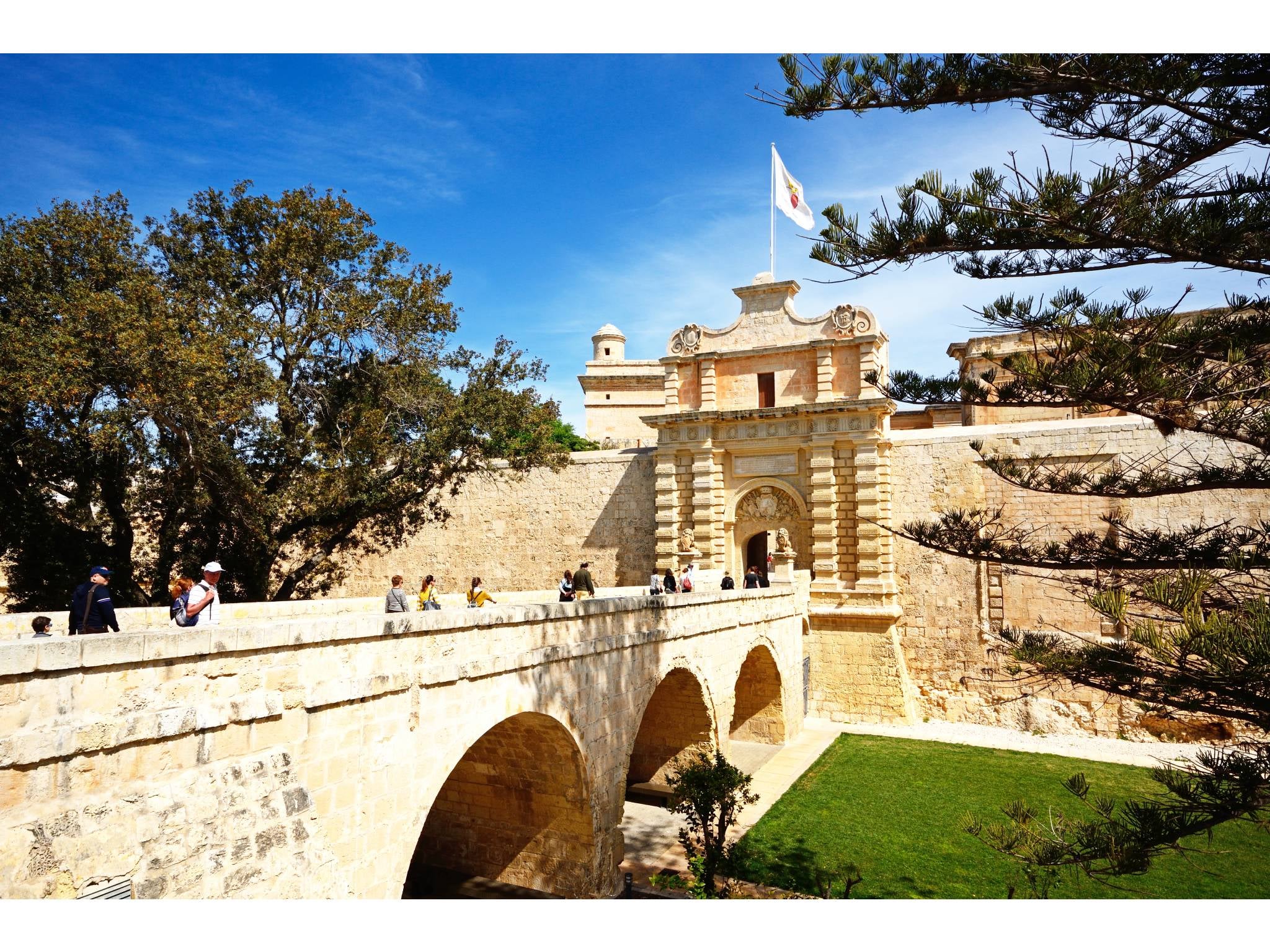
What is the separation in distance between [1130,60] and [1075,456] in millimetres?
12707

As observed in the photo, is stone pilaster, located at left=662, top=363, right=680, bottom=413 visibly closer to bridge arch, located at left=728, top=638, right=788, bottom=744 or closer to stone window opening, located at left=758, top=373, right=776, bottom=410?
stone window opening, located at left=758, top=373, right=776, bottom=410

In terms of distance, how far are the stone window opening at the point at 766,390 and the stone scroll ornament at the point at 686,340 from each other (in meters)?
1.70

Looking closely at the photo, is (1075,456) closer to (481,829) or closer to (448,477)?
(448,477)

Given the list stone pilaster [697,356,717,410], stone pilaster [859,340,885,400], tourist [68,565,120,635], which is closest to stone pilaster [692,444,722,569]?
stone pilaster [697,356,717,410]

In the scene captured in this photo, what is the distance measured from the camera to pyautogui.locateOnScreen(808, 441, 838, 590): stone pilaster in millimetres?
16500

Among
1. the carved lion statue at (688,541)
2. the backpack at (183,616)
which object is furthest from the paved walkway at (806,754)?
the backpack at (183,616)

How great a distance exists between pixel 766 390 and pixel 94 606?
14295 millimetres

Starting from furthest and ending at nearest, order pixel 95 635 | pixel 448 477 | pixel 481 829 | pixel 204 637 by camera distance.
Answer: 1. pixel 448 477
2. pixel 481 829
3. pixel 204 637
4. pixel 95 635

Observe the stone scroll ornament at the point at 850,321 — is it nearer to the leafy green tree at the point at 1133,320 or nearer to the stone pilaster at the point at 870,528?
the stone pilaster at the point at 870,528

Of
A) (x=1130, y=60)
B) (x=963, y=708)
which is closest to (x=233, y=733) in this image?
(x=1130, y=60)

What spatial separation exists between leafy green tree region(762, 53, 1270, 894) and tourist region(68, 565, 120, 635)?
5.46 m

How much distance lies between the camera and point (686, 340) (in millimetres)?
18047

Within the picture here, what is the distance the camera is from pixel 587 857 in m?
7.79

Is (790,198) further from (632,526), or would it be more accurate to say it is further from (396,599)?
(396,599)
